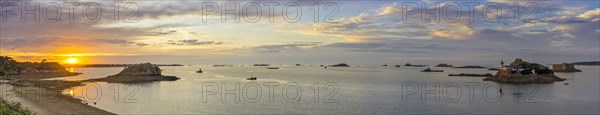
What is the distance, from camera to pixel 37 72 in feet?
415

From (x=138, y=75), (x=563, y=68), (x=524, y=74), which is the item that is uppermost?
(x=524, y=74)

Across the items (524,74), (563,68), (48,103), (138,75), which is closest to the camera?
(48,103)

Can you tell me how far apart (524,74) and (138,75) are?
79.3 meters

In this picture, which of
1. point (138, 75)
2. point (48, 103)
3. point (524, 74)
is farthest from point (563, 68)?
point (48, 103)

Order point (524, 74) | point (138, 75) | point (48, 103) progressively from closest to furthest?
point (48, 103), point (524, 74), point (138, 75)

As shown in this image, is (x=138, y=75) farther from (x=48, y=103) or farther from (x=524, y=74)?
(x=524, y=74)

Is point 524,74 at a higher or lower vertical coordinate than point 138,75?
higher

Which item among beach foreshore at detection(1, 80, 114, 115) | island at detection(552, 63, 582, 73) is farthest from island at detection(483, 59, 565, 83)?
beach foreshore at detection(1, 80, 114, 115)

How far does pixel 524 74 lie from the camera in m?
93.1

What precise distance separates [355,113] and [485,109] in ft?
39.2

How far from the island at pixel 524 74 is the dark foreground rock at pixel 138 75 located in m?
70.5

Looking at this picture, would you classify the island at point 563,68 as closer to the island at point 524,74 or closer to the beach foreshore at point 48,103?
the island at point 524,74

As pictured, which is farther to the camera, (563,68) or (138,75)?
(563,68)

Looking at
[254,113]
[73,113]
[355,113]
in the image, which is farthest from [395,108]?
[73,113]
